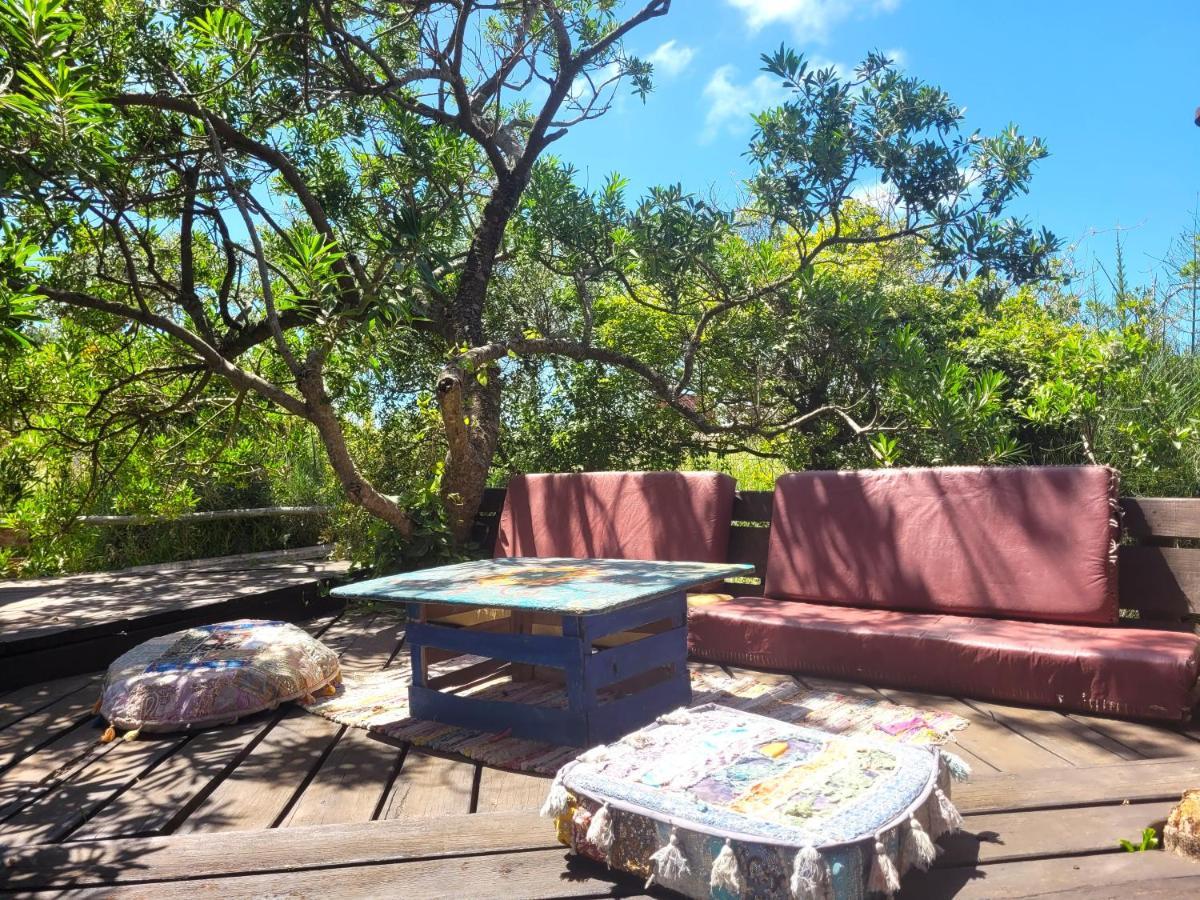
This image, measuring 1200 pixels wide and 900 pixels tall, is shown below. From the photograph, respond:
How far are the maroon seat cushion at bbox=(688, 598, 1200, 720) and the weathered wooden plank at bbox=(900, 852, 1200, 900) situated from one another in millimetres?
906

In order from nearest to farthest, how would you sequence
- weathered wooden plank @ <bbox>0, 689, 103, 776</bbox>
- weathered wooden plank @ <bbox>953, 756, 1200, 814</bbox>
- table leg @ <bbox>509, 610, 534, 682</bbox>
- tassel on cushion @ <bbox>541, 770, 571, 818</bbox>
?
tassel on cushion @ <bbox>541, 770, 571, 818</bbox> < weathered wooden plank @ <bbox>953, 756, 1200, 814</bbox> < weathered wooden plank @ <bbox>0, 689, 103, 776</bbox> < table leg @ <bbox>509, 610, 534, 682</bbox>

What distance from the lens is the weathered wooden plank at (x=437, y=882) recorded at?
170 cm

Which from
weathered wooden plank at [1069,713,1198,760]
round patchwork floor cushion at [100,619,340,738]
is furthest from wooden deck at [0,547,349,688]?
weathered wooden plank at [1069,713,1198,760]

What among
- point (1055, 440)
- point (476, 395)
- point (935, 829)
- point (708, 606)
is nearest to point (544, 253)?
point (476, 395)

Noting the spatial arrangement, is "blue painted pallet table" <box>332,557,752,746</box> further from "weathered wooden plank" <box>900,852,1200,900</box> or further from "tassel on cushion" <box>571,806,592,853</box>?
"weathered wooden plank" <box>900,852,1200,900</box>

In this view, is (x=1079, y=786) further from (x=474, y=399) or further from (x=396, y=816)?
(x=474, y=399)

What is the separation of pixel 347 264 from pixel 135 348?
60.1 inches

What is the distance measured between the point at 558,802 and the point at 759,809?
1.48 ft

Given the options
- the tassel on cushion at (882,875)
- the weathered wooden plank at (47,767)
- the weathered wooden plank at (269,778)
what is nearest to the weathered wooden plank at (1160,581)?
the tassel on cushion at (882,875)

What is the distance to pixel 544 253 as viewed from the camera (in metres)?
5.40

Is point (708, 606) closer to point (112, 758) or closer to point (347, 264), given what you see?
point (112, 758)

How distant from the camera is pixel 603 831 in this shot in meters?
1.72

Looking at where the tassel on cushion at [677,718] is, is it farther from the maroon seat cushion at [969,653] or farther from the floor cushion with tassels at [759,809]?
the maroon seat cushion at [969,653]

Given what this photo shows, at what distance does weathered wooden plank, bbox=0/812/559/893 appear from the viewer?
1.82m
